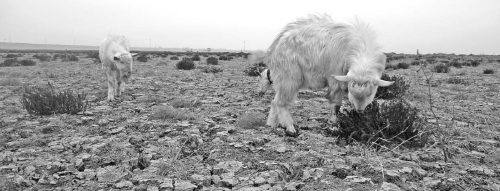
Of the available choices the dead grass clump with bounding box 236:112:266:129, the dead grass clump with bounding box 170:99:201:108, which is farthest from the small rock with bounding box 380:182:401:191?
the dead grass clump with bounding box 170:99:201:108

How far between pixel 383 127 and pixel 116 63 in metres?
7.36

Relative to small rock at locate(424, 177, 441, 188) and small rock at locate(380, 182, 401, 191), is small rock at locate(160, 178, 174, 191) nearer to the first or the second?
small rock at locate(380, 182, 401, 191)

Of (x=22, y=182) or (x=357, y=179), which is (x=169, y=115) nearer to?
(x=22, y=182)

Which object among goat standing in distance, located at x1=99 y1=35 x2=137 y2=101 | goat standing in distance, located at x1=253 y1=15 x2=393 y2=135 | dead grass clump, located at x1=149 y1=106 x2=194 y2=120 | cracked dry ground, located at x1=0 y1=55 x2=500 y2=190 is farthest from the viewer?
goat standing in distance, located at x1=99 y1=35 x2=137 y2=101

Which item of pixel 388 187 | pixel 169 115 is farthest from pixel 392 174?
pixel 169 115

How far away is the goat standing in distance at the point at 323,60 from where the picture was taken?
4691 millimetres

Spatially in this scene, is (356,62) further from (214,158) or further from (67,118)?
(67,118)

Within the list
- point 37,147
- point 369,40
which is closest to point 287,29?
point 369,40

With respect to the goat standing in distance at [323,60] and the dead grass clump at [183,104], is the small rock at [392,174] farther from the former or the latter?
the dead grass clump at [183,104]

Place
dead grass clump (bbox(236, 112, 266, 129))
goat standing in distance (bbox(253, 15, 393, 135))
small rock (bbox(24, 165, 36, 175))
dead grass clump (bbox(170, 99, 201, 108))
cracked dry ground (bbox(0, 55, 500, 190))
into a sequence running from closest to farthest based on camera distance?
cracked dry ground (bbox(0, 55, 500, 190)), small rock (bbox(24, 165, 36, 175)), goat standing in distance (bbox(253, 15, 393, 135)), dead grass clump (bbox(236, 112, 266, 129)), dead grass clump (bbox(170, 99, 201, 108))

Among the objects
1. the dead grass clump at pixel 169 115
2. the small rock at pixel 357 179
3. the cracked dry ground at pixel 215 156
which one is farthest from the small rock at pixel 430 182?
the dead grass clump at pixel 169 115

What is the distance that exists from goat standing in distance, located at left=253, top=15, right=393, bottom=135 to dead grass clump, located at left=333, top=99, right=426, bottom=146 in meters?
0.25

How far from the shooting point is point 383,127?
458 centimetres

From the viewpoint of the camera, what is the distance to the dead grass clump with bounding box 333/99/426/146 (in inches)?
177
